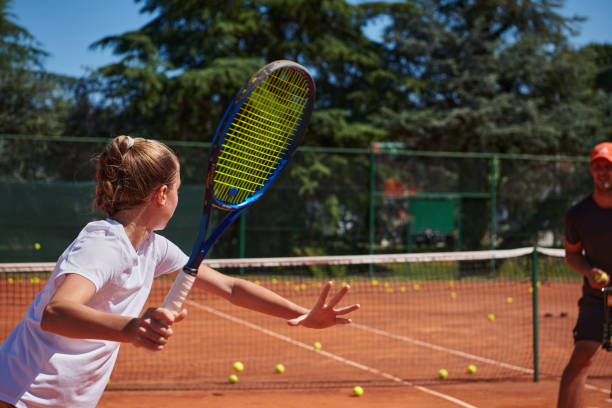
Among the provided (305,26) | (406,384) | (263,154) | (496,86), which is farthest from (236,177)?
(496,86)

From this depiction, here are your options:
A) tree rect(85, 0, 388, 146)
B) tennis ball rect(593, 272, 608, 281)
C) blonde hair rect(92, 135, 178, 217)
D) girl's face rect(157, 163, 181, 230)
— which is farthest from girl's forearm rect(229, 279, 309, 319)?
tree rect(85, 0, 388, 146)

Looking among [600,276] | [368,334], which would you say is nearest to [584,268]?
[600,276]

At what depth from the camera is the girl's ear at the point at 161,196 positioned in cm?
194

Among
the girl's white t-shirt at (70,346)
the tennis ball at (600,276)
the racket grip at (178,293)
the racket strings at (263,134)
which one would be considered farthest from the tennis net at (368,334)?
the racket grip at (178,293)

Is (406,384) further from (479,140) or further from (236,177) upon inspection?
(479,140)

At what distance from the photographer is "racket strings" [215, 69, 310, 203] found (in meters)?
2.41

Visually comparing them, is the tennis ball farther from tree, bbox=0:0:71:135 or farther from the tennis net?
tree, bbox=0:0:71:135

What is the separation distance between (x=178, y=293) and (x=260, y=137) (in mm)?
1009

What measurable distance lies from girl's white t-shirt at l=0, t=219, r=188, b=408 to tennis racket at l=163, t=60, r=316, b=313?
0.39 metres

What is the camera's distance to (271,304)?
224 centimetres

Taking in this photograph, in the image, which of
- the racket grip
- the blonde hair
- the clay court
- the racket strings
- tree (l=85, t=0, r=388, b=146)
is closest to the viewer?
the racket grip

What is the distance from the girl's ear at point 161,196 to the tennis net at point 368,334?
3.53 metres

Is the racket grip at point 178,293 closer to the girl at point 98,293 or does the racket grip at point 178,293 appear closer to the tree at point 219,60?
the girl at point 98,293

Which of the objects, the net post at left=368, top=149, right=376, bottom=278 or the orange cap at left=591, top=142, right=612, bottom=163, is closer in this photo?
the orange cap at left=591, top=142, right=612, bottom=163
